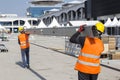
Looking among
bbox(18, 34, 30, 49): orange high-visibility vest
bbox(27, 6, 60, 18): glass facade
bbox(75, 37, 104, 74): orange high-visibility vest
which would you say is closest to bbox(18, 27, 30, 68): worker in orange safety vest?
bbox(18, 34, 30, 49): orange high-visibility vest

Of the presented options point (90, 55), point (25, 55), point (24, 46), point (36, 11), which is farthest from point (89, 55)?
point (36, 11)

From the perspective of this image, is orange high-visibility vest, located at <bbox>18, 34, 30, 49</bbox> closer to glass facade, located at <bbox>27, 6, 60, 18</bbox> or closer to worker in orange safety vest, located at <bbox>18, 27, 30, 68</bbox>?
worker in orange safety vest, located at <bbox>18, 27, 30, 68</bbox>

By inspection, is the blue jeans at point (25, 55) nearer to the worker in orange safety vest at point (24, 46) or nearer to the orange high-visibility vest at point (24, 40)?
the worker in orange safety vest at point (24, 46)

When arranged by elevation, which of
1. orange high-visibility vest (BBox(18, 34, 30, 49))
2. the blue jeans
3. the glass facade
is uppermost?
the glass facade

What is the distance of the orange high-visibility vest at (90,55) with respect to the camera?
6895 mm

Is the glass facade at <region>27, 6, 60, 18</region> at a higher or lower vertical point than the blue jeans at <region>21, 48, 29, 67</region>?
higher

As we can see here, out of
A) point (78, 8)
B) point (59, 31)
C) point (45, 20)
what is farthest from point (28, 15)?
point (59, 31)

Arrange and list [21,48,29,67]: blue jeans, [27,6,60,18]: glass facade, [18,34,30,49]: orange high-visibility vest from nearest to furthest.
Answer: [21,48,29,67]: blue jeans → [18,34,30,49]: orange high-visibility vest → [27,6,60,18]: glass facade

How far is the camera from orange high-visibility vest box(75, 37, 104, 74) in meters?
6.89

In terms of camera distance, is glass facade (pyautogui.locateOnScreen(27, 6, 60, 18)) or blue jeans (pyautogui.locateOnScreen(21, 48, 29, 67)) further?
glass facade (pyautogui.locateOnScreen(27, 6, 60, 18))

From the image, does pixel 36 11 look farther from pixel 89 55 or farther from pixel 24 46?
pixel 89 55

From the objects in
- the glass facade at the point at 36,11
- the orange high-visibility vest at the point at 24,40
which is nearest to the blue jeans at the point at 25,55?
the orange high-visibility vest at the point at 24,40

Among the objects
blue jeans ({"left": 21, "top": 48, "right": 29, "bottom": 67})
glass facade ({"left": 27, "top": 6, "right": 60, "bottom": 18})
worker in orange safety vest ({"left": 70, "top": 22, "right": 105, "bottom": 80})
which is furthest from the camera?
glass facade ({"left": 27, "top": 6, "right": 60, "bottom": 18})

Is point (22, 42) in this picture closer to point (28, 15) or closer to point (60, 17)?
point (60, 17)
